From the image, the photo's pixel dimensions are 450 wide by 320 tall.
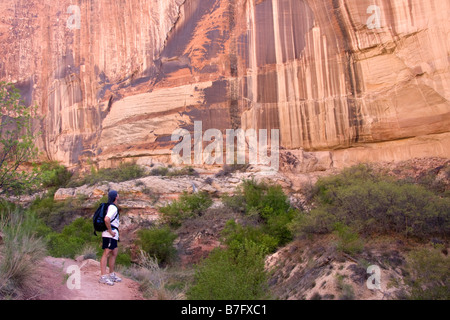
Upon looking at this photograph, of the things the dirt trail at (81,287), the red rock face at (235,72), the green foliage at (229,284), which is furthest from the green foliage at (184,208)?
the green foliage at (229,284)

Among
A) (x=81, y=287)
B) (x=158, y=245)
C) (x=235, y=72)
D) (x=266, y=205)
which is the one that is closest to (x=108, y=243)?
(x=81, y=287)

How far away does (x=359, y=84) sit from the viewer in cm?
1741

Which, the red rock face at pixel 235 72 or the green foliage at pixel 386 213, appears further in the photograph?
the red rock face at pixel 235 72

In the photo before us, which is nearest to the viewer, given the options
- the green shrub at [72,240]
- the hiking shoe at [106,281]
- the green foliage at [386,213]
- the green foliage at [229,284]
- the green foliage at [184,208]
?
the green foliage at [229,284]

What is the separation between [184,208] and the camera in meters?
16.7

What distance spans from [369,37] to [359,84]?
86.3 inches

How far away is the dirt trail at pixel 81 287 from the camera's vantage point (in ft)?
17.2

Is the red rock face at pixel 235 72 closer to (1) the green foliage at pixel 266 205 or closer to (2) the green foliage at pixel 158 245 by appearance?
(1) the green foliage at pixel 266 205

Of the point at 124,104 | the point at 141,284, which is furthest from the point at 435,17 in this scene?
the point at 124,104

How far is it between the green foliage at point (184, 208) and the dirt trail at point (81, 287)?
942 centimetres

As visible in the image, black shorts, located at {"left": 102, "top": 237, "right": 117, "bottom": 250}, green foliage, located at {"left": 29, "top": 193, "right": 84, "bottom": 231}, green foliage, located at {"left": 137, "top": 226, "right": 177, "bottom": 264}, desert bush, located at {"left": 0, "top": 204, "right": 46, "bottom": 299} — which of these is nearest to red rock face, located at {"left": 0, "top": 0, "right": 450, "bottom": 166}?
green foliage, located at {"left": 29, "top": 193, "right": 84, "bottom": 231}

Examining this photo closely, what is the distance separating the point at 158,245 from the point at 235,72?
41.4ft

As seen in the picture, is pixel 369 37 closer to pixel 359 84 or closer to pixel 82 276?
pixel 359 84

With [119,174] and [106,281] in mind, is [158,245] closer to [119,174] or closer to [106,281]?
[106,281]
